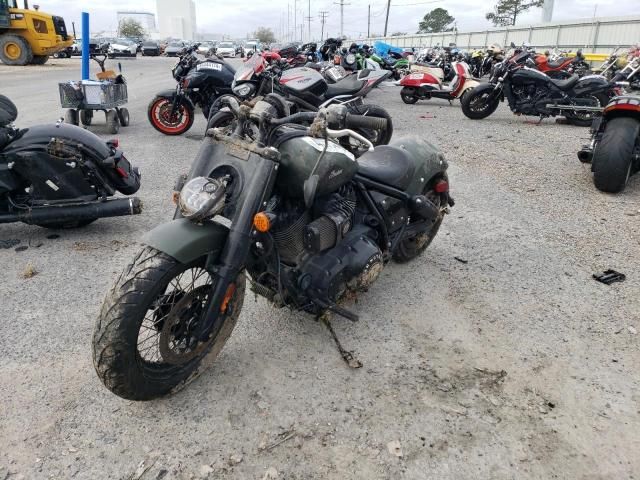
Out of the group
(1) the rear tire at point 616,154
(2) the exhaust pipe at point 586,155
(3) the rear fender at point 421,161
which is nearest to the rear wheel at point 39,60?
(2) the exhaust pipe at point 586,155

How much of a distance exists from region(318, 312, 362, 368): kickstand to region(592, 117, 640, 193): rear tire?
3.90m

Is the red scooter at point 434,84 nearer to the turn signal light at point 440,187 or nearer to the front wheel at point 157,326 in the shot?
the turn signal light at point 440,187

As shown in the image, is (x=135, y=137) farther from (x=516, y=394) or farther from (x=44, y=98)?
(x=516, y=394)

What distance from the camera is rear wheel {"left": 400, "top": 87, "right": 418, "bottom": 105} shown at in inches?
503

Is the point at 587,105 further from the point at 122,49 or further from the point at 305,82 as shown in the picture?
the point at 122,49

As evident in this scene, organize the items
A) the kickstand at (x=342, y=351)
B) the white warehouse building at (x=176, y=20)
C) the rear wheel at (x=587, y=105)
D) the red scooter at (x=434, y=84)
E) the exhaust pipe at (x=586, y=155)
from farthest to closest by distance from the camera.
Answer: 1. the white warehouse building at (x=176, y=20)
2. the red scooter at (x=434, y=84)
3. the rear wheel at (x=587, y=105)
4. the exhaust pipe at (x=586, y=155)
5. the kickstand at (x=342, y=351)

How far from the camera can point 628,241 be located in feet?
13.8

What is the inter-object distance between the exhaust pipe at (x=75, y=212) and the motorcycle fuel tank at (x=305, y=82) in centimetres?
332

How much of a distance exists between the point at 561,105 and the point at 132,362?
30.6 ft

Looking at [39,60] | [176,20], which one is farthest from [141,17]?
[39,60]

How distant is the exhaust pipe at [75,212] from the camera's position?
386 centimetres

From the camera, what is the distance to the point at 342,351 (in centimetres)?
276

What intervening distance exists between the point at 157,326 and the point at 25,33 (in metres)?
23.3

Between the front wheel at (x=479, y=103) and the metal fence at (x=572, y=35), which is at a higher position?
the metal fence at (x=572, y=35)
